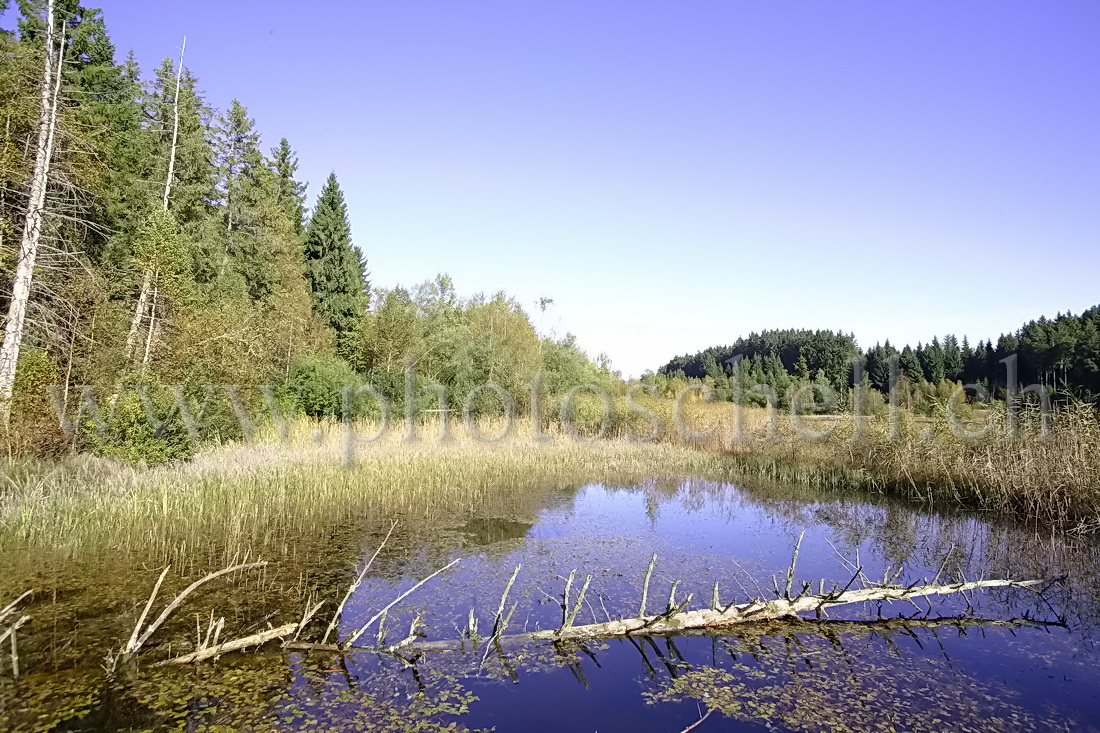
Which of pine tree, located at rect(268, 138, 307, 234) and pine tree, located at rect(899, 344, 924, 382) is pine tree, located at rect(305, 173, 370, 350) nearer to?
pine tree, located at rect(268, 138, 307, 234)

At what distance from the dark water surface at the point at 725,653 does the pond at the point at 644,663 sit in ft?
0.07

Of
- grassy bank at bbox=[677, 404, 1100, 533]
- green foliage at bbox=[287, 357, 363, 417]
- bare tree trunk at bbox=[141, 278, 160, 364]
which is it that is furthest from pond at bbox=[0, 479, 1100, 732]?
Answer: green foliage at bbox=[287, 357, 363, 417]

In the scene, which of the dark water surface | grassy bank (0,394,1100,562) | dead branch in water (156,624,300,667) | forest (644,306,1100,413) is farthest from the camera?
forest (644,306,1100,413)

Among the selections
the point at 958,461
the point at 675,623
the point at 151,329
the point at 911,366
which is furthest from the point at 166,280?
the point at 911,366

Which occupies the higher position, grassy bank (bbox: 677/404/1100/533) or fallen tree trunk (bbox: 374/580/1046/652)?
grassy bank (bbox: 677/404/1100/533)

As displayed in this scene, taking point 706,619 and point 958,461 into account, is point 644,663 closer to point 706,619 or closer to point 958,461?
point 706,619

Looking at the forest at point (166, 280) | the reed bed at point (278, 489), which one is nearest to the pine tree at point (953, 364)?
the forest at point (166, 280)

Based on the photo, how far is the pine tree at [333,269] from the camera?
1266 inches

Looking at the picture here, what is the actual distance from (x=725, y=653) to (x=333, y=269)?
3059 centimetres

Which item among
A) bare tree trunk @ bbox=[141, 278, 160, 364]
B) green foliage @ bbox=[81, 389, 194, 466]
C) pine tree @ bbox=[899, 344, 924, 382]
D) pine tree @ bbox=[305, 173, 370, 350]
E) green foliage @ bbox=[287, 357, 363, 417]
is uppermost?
pine tree @ bbox=[305, 173, 370, 350]

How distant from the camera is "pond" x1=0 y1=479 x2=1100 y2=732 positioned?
4.32 metres

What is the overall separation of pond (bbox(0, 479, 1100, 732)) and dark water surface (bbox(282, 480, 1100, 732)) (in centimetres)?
2

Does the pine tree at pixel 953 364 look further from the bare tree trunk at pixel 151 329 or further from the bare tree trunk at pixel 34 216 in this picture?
the bare tree trunk at pixel 34 216

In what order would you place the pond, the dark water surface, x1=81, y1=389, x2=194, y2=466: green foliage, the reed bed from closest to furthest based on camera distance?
the pond → the dark water surface → the reed bed → x1=81, y1=389, x2=194, y2=466: green foliage
